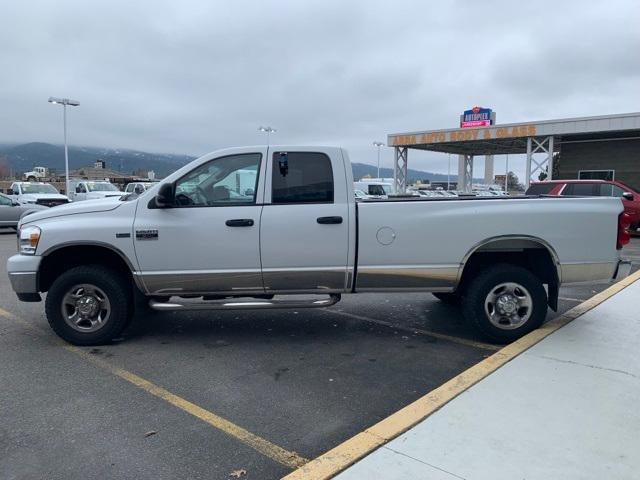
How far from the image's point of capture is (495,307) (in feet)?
18.1

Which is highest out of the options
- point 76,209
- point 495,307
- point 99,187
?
point 99,187

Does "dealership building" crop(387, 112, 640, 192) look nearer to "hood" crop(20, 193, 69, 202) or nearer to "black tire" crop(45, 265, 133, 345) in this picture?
"hood" crop(20, 193, 69, 202)

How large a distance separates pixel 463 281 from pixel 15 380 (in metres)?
4.39

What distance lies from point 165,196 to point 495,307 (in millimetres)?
3545

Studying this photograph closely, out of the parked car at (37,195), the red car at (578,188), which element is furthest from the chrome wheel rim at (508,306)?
the parked car at (37,195)

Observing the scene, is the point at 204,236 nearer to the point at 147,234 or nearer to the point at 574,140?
the point at 147,234

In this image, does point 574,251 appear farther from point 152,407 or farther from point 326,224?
point 152,407

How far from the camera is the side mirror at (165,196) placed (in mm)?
5234

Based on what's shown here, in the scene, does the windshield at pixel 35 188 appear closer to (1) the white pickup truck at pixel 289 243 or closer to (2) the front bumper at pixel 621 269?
(1) the white pickup truck at pixel 289 243

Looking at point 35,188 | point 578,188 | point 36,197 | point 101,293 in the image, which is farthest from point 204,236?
point 35,188

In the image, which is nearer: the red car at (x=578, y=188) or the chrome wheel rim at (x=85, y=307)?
the chrome wheel rim at (x=85, y=307)

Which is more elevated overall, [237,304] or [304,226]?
[304,226]

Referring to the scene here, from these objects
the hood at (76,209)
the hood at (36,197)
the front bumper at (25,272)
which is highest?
the hood at (36,197)

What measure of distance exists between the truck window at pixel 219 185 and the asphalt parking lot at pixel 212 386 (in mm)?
1512
